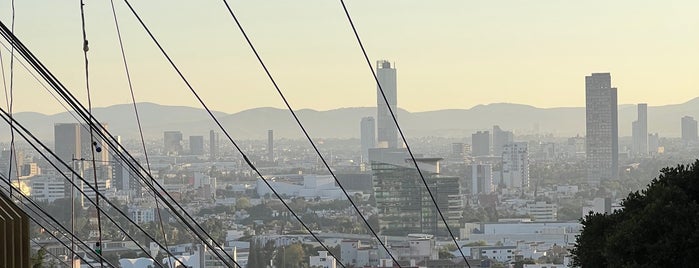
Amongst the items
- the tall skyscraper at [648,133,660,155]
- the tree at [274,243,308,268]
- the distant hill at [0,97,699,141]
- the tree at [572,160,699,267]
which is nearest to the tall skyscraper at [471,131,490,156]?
the distant hill at [0,97,699,141]

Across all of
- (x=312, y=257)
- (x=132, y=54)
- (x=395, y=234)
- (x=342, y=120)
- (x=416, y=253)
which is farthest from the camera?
(x=342, y=120)

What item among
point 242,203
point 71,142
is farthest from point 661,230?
point 242,203

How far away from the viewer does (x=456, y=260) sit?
2330 centimetres

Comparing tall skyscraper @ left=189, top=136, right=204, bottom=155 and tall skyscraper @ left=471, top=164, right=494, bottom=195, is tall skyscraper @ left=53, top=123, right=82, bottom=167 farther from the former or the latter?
tall skyscraper @ left=471, top=164, right=494, bottom=195

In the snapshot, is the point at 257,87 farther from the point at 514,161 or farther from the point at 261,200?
the point at 514,161

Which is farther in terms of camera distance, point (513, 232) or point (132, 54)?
point (513, 232)

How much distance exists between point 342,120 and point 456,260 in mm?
14297

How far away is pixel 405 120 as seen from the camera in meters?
38.8

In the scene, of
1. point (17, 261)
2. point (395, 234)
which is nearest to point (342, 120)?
point (395, 234)

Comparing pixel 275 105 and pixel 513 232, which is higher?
pixel 275 105

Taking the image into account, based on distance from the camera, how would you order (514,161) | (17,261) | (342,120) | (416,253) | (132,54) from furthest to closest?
(514,161) → (342,120) → (416,253) → (132,54) → (17,261)

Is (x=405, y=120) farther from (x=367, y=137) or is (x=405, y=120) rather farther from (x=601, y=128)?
(x=601, y=128)

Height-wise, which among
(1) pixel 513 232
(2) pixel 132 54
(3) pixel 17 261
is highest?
(2) pixel 132 54

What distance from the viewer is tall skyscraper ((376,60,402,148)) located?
1321 inches
